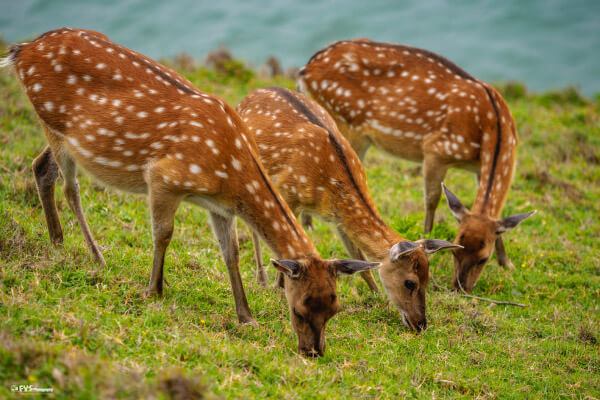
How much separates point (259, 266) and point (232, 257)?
3.47 ft

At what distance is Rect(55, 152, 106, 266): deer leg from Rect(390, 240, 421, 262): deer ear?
8.94 ft

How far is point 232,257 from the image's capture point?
5164 millimetres

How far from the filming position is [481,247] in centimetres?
647

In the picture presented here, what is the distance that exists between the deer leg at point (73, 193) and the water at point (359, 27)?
19.9m

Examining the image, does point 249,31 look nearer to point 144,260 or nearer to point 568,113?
point 568,113

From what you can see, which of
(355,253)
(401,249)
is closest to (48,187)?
(355,253)

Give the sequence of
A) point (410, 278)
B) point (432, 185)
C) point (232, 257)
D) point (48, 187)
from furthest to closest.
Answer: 1. point (432, 185)
2. point (48, 187)
3. point (410, 278)
4. point (232, 257)

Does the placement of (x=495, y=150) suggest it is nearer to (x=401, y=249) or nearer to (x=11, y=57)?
(x=401, y=249)

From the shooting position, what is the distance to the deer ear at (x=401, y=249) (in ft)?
17.2

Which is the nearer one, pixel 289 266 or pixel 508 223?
pixel 289 266

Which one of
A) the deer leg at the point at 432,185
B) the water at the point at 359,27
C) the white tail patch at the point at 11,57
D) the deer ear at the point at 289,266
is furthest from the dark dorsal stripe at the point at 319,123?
the water at the point at 359,27

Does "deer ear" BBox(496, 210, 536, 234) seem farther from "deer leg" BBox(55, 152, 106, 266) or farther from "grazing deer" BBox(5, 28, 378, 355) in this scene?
"deer leg" BBox(55, 152, 106, 266)

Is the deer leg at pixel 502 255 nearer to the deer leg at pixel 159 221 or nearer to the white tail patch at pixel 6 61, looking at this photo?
the deer leg at pixel 159 221

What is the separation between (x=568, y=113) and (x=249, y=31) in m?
19.6
